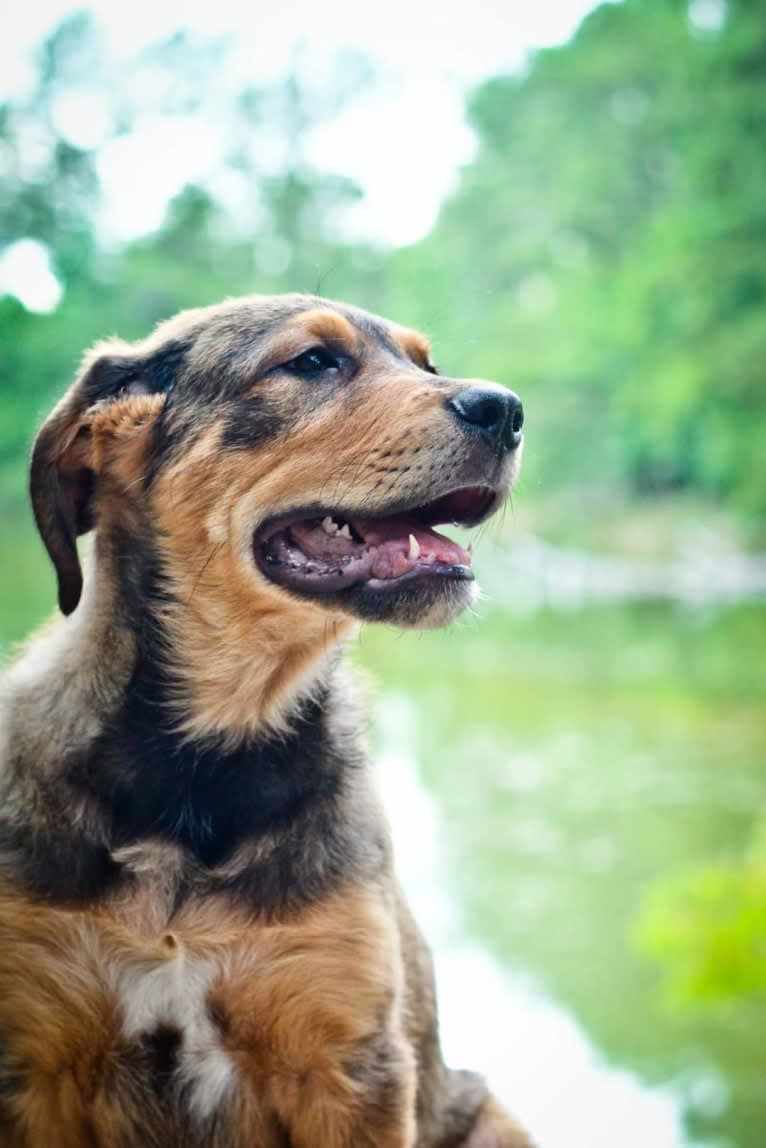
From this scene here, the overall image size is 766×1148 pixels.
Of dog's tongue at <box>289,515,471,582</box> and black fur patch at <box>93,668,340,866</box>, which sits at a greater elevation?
dog's tongue at <box>289,515,471,582</box>

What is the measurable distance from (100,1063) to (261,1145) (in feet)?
0.73

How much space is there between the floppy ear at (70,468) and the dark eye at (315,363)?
8.2 inches

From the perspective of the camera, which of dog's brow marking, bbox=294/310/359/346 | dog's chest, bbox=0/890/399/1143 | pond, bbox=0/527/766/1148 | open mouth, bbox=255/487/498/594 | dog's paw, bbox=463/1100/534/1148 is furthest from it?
pond, bbox=0/527/766/1148

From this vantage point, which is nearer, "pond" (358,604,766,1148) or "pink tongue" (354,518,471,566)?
"pink tongue" (354,518,471,566)

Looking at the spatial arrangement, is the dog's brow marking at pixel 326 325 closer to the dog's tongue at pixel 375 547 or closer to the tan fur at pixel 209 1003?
the dog's tongue at pixel 375 547

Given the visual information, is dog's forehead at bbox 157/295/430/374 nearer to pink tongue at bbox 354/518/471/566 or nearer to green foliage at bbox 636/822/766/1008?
pink tongue at bbox 354/518/471/566

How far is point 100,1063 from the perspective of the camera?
4.67ft

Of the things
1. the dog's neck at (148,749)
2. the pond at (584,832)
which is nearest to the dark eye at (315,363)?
the dog's neck at (148,749)

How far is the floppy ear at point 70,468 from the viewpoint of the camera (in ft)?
5.01

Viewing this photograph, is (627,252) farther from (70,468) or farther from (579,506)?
(70,468)

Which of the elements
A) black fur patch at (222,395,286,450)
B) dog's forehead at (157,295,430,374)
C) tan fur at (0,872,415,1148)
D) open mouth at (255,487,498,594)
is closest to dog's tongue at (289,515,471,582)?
open mouth at (255,487,498,594)

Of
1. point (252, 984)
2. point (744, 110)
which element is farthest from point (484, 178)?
point (252, 984)

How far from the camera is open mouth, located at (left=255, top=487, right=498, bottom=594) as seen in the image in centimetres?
149

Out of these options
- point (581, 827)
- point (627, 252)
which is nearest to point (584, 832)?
point (581, 827)
